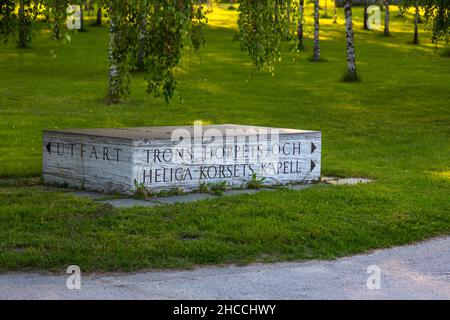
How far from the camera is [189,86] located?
94.6 ft

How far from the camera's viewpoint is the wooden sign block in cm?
1141

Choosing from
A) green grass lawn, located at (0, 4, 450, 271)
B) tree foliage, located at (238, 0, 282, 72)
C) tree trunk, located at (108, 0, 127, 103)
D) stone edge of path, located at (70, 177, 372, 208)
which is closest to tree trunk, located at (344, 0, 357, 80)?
green grass lawn, located at (0, 4, 450, 271)

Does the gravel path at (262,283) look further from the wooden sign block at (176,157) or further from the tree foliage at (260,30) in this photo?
the tree foliage at (260,30)

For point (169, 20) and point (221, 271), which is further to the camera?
point (169, 20)

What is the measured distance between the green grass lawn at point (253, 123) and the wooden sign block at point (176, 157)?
1.96ft

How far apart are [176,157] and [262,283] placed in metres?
4.46

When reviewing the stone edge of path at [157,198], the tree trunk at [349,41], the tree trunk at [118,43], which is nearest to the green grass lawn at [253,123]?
the stone edge of path at [157,198]

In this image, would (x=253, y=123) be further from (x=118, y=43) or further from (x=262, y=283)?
(x=262, y=283)

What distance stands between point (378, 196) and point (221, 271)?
4465mm

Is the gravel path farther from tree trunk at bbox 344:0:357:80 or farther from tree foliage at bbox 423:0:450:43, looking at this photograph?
tree trunk at bbox 344:0:357:80

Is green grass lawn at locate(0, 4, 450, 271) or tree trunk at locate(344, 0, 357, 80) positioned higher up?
tree trunk at locate(344, 0, 357, 80)

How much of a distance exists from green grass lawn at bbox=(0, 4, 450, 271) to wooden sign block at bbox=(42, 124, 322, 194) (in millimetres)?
598
